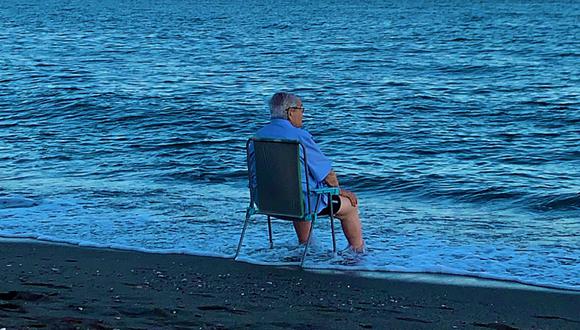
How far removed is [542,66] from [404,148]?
51.4 feet

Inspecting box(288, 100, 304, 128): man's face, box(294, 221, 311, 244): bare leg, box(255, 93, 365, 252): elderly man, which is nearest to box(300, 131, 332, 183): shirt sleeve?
box(255, 93, 365, 252): elderly man

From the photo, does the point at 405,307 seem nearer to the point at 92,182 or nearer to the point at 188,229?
the point at 188,229

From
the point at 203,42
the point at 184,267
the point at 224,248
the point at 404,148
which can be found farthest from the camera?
the point at 203,42

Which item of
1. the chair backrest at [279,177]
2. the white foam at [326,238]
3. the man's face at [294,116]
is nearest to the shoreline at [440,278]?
the white foam at [326,238]

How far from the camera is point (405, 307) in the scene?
5.90 metres

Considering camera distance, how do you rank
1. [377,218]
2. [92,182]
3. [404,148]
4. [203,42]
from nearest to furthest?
[377,218]
[92,182]
[404,148]
[203,42]

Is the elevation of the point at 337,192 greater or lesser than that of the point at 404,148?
greater

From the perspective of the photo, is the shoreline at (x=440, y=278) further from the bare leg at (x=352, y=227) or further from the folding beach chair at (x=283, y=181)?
the bare leg at (x=352, y=227)

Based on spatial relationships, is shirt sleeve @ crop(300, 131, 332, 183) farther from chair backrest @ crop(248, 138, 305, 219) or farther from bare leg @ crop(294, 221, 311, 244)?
bare leg @ crop(294, 221, 311, 244)

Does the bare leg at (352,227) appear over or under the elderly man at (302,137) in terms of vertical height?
under

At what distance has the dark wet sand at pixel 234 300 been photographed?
537cm

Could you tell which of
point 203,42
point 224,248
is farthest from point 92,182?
point 203,42

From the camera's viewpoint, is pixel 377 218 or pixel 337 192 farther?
pixel 377 218

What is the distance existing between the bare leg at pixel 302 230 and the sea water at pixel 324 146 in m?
0.12
